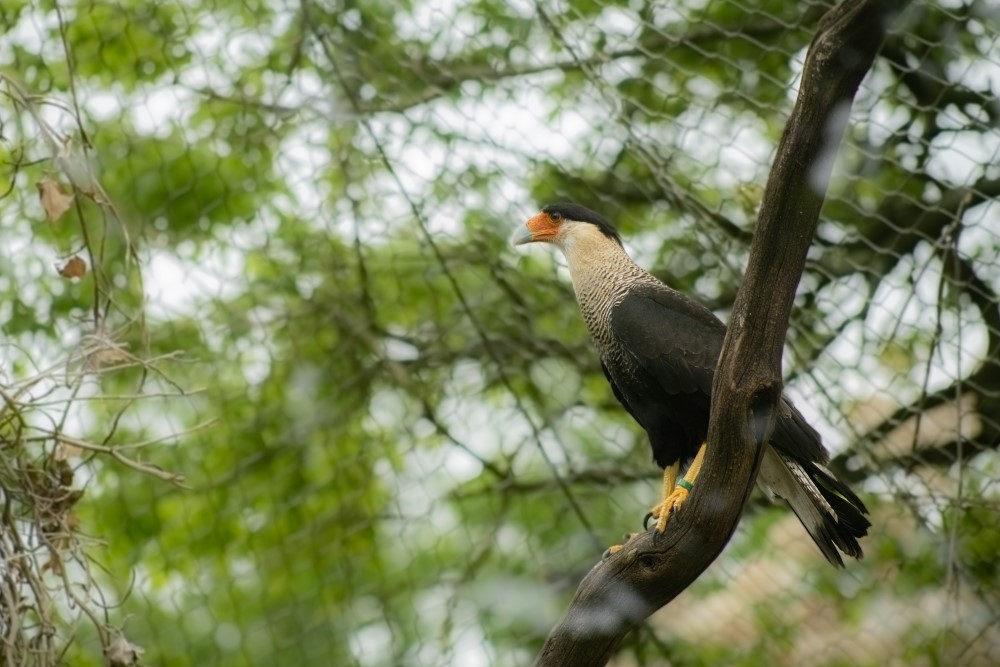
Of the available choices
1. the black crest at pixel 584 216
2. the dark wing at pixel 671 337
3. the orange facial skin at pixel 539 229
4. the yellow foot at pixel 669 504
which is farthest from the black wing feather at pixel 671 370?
the orange facial skin at pixel 539 229

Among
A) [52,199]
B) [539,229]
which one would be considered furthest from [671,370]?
[52,199]

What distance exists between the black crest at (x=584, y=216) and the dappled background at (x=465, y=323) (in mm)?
349

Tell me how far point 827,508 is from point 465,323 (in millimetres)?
2031

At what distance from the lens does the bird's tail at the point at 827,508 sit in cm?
205

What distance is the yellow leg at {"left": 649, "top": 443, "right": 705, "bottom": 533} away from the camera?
78.7 inches

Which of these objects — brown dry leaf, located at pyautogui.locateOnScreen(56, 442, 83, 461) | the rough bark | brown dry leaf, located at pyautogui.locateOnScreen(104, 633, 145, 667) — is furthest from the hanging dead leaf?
the rough bark

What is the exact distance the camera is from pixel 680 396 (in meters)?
2.24

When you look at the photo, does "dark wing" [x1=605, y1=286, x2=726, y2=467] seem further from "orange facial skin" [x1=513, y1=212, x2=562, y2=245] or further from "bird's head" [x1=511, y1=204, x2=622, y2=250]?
"orange facial skin" [x1=513, y1=212, x2=562, y2=245]

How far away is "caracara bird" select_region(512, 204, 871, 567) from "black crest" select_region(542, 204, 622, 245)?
0.42ft

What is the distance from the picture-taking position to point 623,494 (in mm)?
3672

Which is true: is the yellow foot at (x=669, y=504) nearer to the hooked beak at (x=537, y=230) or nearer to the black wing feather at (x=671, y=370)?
the black wing feather at (x=671, y=370)

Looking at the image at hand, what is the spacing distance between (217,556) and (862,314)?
2148 millimetres

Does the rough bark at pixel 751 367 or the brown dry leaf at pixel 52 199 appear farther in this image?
the brown dry leaf at pixel 52 199

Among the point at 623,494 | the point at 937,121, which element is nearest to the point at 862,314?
the point at 937,121
